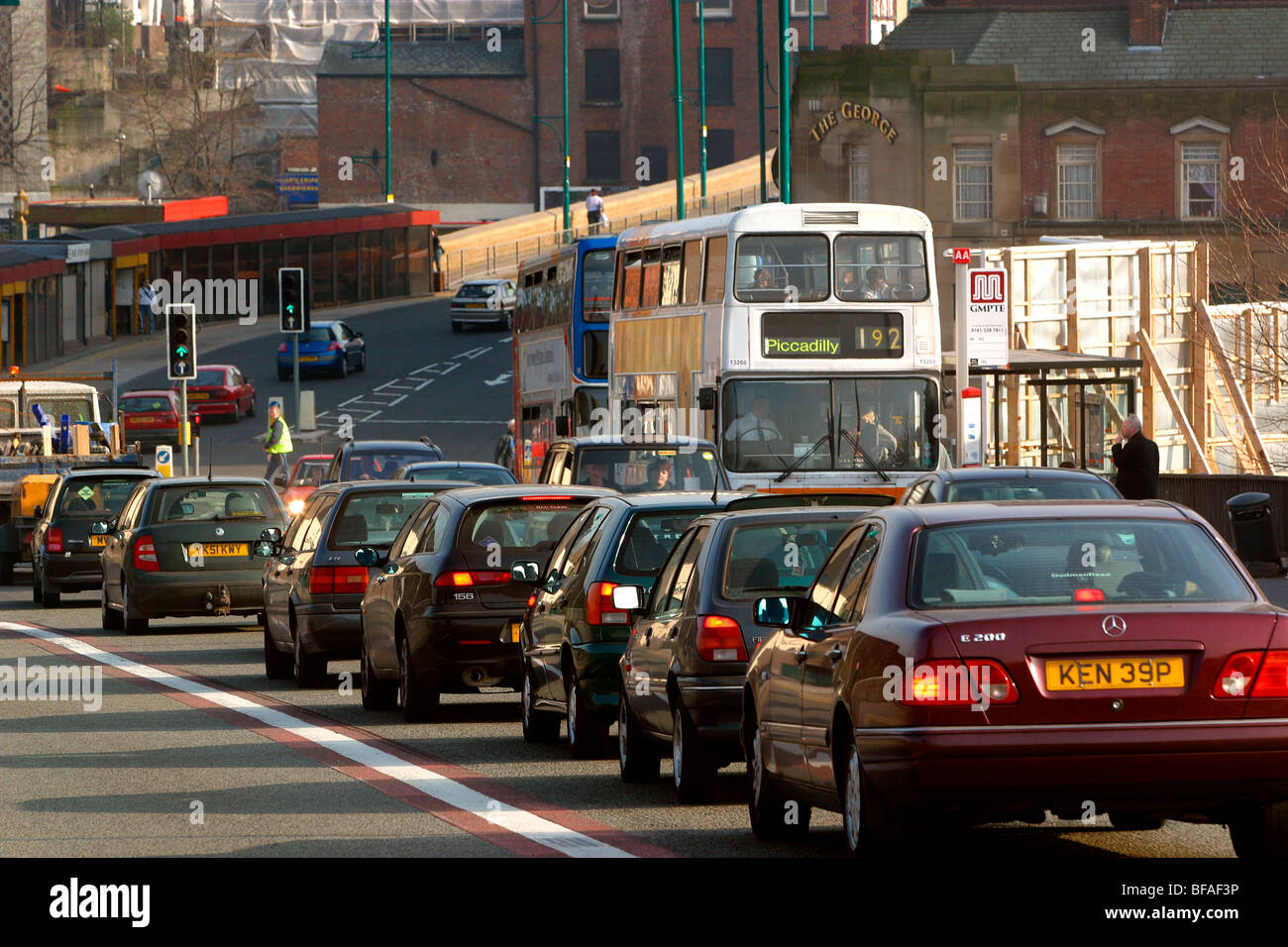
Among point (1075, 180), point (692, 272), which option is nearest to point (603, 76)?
point (1075, 180)

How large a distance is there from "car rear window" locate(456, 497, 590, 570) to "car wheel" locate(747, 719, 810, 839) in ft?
17.4

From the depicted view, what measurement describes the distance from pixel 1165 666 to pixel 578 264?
Answer: 2548 cm

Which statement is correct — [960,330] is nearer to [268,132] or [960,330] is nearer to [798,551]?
[798,551]

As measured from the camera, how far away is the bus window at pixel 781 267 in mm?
24797

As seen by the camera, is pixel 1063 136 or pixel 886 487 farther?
pixel 1063 136

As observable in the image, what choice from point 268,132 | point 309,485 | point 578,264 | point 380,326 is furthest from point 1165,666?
point 268,132

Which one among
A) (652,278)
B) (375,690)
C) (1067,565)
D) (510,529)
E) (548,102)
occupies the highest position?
(548,102)

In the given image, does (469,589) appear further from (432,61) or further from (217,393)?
(432,61)

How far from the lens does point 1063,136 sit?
6059cm

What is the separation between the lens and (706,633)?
11.5 metres

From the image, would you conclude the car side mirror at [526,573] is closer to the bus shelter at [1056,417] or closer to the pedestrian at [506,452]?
the bus shelter at [1056,417]

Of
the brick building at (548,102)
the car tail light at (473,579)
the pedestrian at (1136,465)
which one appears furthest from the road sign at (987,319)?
the brick building at (548,102)

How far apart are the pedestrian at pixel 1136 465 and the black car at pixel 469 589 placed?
1075 centimetres

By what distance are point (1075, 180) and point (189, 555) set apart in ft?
132
